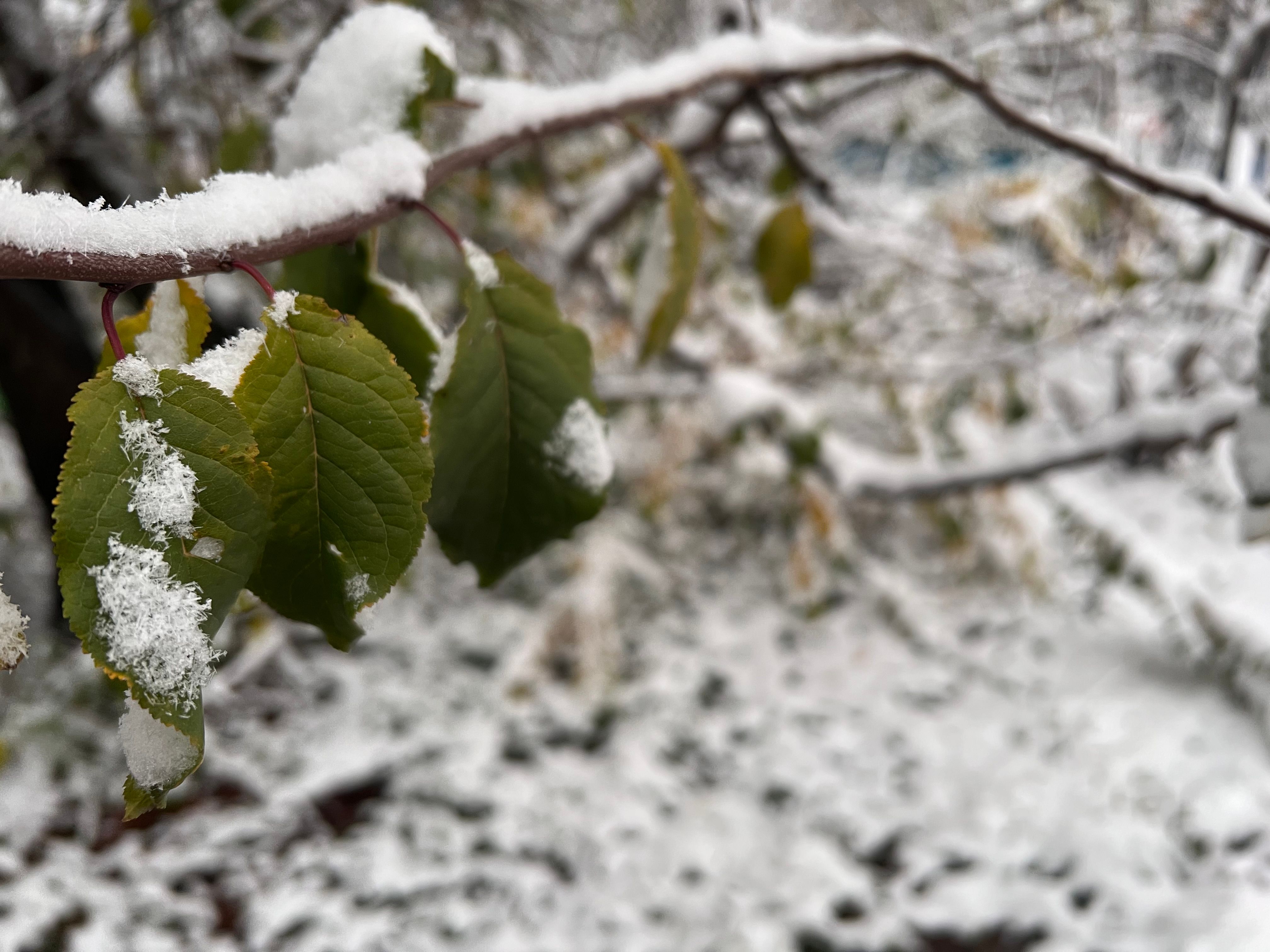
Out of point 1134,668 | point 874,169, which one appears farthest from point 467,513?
point 874,169

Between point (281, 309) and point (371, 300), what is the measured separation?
0.11 metres

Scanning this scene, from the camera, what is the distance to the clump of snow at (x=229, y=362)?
0.28 m

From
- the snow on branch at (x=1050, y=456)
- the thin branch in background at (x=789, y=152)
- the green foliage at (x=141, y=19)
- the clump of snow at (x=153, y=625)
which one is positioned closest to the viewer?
the clump of snow at (x=153, y=625)

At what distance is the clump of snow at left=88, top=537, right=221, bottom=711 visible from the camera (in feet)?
0.76

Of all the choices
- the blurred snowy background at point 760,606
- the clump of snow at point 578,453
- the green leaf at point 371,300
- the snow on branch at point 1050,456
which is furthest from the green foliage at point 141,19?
the snow on branch at point 1050,456

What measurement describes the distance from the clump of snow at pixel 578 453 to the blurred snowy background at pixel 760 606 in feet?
1.54

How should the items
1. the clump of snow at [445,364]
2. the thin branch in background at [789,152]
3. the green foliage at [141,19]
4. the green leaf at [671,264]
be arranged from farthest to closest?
the green foliage at [141,19] → the thin branch in background at [789,152] → the green leaf at [671,264] → the clump of snow at [445,364]

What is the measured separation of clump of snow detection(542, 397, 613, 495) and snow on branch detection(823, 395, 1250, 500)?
3.56 feet

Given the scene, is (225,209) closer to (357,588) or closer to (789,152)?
(357,588)

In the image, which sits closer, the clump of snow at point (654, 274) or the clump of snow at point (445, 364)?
the clump of snow at point (445, 364)

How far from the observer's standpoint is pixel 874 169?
15.2 feet

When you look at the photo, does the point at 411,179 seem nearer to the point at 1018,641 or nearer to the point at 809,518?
the point at 809,518

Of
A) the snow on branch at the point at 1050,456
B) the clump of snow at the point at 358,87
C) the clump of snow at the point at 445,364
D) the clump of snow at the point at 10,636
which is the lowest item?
the snow on branch at the point at 1050,456

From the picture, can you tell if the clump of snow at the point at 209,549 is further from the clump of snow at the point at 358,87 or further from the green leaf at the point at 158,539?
the clump of snow at the point at 358,87
